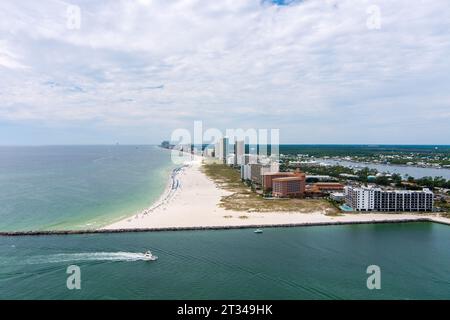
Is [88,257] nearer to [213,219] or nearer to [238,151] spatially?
[213,219]

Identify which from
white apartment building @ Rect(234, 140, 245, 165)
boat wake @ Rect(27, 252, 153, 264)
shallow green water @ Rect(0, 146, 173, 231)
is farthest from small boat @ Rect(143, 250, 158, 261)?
white apartment building @ Rect(234, 140, 245, 165)

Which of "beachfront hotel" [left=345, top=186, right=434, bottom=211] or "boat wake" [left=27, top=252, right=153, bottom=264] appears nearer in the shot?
"boat wake" [left=27, top=252, right=153, bottom=264]

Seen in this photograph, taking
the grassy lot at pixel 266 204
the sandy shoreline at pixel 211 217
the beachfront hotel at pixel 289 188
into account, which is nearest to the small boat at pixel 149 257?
the sandy shoreline at pixel 211 217

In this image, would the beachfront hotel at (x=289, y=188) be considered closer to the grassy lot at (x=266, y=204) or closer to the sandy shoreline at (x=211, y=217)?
the grassy lot at (x=266, y=204)

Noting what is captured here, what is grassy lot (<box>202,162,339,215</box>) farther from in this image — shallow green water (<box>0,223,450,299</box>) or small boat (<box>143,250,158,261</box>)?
small boat (<box>143,250,158,261</box>)

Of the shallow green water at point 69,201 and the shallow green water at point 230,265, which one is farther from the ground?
the shallow green water at point 69,201

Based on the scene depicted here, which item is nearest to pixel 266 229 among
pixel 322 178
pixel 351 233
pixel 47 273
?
pixel 351 233

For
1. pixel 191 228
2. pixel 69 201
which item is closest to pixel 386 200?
pixel 191 228
